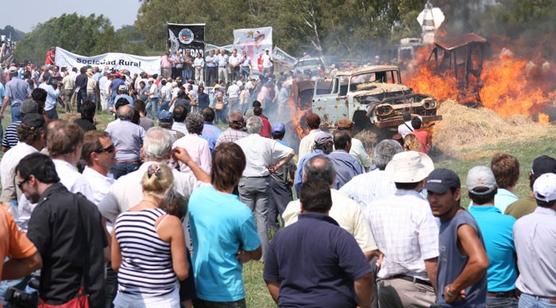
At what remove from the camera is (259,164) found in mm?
10922

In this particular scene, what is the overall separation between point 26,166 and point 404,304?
108 inches

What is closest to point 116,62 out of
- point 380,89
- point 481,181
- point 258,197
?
point 380,89

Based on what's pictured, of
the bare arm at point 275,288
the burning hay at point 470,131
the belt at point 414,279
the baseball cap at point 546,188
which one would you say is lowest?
the burning hay at point 470,131

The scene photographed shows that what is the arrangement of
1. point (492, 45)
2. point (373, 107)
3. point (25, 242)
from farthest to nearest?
point (492, 45) < point (373, 107) < point (25, 242)

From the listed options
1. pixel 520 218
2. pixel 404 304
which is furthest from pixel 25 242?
pixel 520 218

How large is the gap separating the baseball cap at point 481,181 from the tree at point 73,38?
63.4 meters

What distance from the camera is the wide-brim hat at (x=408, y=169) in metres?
6.51

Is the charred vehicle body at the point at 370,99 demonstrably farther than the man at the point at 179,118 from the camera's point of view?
Yes

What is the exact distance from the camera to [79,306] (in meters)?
5.84

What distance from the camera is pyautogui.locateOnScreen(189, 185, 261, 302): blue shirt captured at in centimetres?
616

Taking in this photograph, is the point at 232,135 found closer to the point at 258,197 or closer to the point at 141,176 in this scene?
the point at 258,197

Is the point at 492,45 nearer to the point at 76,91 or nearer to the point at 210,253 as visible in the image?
the point at 76,91

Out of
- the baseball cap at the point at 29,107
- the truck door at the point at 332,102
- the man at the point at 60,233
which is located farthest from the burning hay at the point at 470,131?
the man at the point at 60,233

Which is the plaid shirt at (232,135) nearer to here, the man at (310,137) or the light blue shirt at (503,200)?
the man at (310,137)
